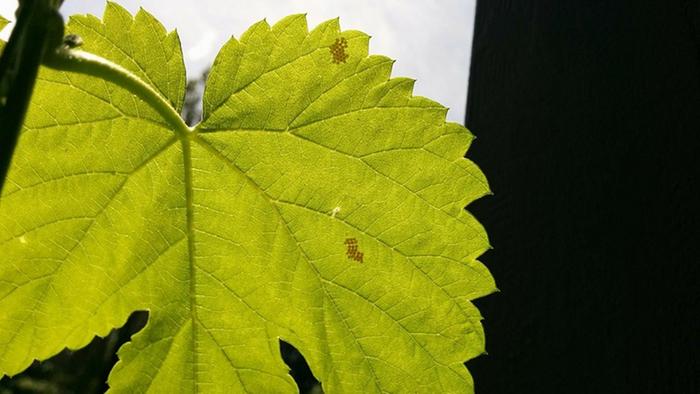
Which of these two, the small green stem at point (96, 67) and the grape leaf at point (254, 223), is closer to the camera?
the small green stem at point (96, 67)

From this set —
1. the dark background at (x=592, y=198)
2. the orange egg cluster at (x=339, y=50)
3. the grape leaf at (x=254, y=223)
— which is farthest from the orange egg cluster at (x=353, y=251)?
the dark background at (x=592, y=198)

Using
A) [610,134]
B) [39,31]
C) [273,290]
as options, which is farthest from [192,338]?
[610,134]

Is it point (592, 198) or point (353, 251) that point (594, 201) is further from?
point (353, 251)

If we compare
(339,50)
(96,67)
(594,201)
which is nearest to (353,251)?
(339,50)

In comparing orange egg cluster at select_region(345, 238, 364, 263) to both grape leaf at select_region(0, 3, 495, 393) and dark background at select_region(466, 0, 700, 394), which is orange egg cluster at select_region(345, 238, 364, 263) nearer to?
grape leaf at select_region(0, 3, 495, 393)

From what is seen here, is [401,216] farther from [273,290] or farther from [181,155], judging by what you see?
[181,155]

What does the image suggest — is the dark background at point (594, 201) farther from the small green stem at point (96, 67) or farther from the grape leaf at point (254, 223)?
the small green stem at point (96, 67)

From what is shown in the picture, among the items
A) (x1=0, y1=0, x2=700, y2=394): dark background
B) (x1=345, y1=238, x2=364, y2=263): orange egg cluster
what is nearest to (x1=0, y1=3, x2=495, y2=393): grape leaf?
(x1=345, y1=238, x2=364, y2=263): orange egg cluster
